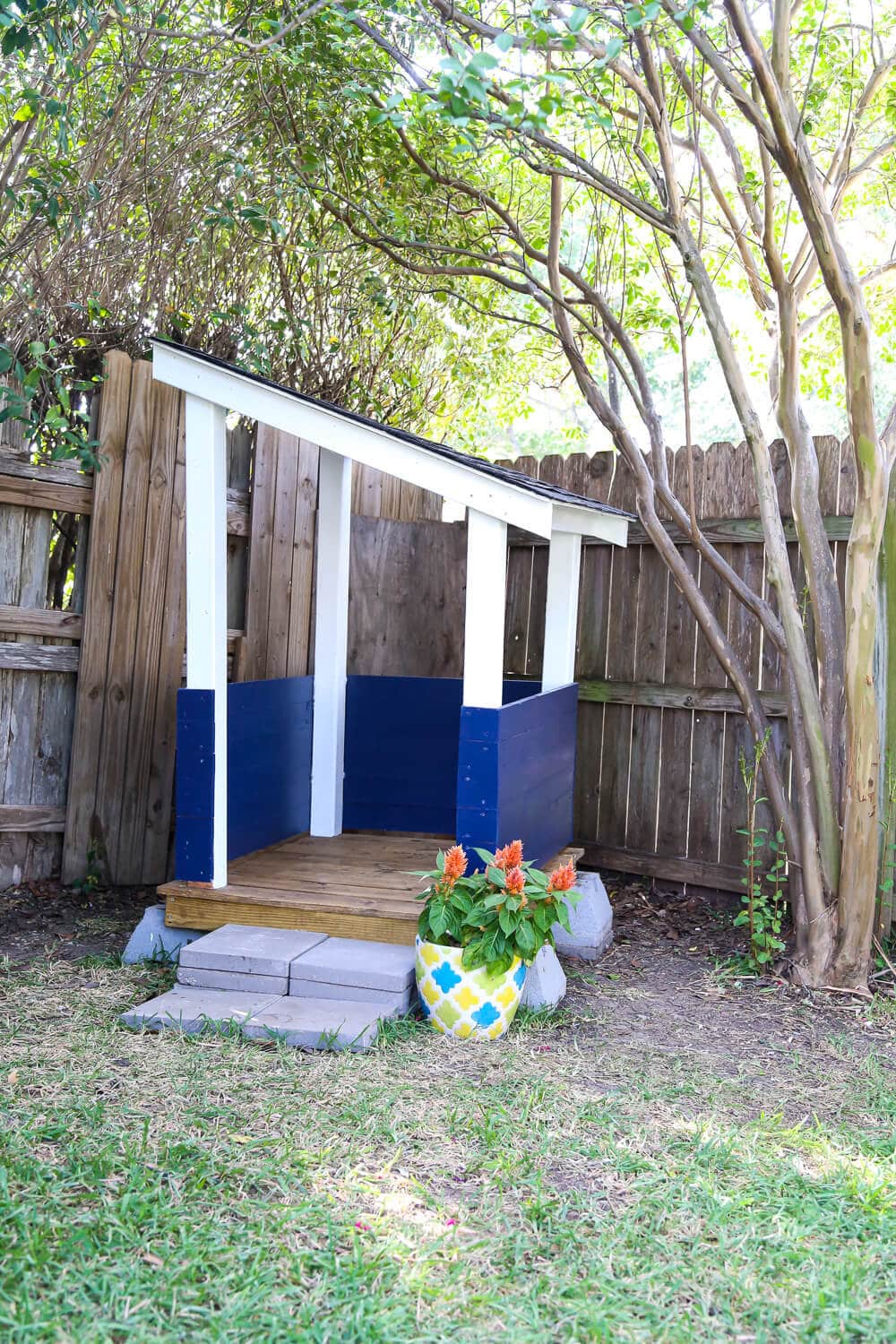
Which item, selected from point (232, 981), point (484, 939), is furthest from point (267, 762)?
point (484, 939)

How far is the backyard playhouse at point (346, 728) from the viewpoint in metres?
4.03

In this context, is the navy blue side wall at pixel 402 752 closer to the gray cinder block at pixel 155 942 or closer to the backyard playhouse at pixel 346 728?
the backyard playhouse at pixel 346 728

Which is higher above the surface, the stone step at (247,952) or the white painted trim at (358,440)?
the white painted trim at (358,440)

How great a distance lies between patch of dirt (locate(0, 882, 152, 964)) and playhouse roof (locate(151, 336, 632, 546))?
88.2 inches

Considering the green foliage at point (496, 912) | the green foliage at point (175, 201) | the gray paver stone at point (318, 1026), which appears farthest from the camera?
the green foliage at point (175, 201)

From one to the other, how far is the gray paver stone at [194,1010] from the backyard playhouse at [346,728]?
0.46 m

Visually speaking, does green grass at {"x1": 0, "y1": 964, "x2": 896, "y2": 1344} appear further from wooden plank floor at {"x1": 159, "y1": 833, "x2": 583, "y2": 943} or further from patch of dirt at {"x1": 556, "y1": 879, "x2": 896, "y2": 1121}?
wooden plank floor at {"x1": 159, "y1": 833, "x2": 583, "y2": 943}

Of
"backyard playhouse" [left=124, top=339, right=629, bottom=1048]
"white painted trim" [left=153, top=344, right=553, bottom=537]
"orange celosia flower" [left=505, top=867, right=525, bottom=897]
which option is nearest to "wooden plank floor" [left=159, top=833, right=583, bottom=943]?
"backyard playhouse" [left=124, top=339, right=629, bottom=1048]

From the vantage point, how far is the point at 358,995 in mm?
3754

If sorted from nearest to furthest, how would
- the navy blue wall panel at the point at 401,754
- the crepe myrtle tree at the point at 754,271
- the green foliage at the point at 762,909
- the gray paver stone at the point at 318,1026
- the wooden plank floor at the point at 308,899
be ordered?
the gray paver stone at the point at 318,1026 → the crepe myrtle tree at the point at 754,271 → the wooden plank floor at the point at 308,899 → the green foliage at the point at 762,909 → the navy blue wall panel at the point at 401,754

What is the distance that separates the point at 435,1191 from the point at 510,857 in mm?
1230

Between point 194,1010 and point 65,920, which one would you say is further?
point 65,920

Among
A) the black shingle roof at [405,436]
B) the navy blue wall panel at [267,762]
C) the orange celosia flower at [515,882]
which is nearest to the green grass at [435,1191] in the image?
the orange celosia flower at [515,882]

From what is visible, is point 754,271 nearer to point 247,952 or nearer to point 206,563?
point 206,563
